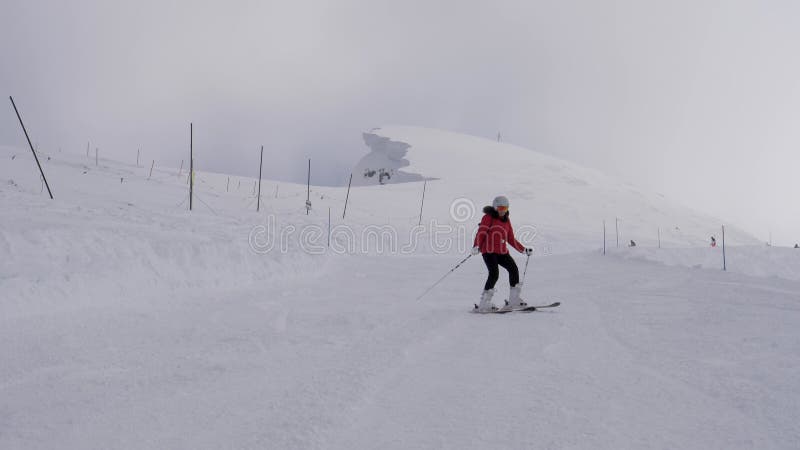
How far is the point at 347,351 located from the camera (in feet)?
14.9

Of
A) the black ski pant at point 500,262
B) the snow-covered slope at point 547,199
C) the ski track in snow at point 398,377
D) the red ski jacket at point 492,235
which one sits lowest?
the ski track in snow at point 398,377

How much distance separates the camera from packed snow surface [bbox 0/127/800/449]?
2.77 metres

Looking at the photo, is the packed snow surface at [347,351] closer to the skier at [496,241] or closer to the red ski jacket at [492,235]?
the skier at [496,241]

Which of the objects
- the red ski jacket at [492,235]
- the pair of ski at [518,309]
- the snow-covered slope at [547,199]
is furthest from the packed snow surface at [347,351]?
the snow-covered slope at [547,199]

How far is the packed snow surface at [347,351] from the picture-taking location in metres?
2.77

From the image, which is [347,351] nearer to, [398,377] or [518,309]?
[398,377]

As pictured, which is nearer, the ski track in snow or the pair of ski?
the ski track in snow

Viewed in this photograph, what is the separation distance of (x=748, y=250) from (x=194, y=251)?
47.9ft

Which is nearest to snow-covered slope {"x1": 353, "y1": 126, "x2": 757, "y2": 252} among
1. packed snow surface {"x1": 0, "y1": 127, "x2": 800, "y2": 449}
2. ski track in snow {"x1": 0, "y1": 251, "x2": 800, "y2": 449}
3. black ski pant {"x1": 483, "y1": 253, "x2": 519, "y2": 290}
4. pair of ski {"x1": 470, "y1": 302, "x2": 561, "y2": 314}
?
packed snow surface {"x1": 0, "y1": 127, "x2": 800, "y2": 449}

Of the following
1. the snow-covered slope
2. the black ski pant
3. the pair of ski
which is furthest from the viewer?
the snow-covered slope

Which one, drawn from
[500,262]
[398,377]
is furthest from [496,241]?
[398,377]

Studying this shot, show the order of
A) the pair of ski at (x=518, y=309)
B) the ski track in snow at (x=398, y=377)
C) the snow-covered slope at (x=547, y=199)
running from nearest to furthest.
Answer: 1. the ski track in snow at (x=398, y=377)
2. the pair of ski at (x=518, y=309)
3. the snow-covered slope at (x=547, y=199)

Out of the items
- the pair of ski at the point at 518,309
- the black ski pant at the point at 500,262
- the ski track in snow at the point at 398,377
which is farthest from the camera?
the black ski pant at the point at 500,262

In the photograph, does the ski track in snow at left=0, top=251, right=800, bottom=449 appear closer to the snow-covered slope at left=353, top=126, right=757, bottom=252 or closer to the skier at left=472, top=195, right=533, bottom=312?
the skier at left=472, top=195, right=533, bottom=312
